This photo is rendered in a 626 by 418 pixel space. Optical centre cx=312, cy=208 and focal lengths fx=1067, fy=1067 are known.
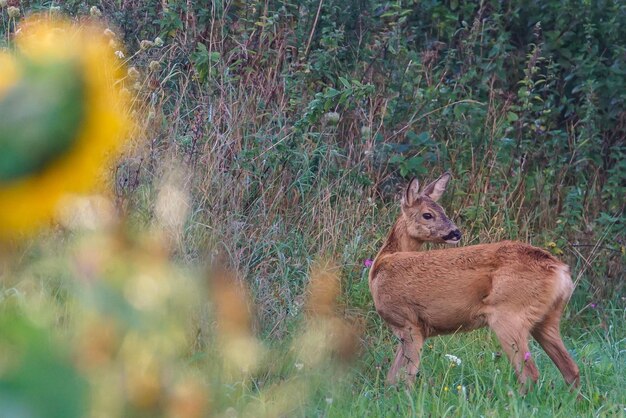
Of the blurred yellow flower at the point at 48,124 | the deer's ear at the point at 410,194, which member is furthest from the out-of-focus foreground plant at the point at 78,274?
the deer's ear at the point at 410,194

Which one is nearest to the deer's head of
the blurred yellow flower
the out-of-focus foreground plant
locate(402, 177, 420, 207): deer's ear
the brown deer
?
locate(402, 177, 420, 207): deer's ear

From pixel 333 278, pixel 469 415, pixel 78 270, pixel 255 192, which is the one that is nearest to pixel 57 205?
pixel 78 270

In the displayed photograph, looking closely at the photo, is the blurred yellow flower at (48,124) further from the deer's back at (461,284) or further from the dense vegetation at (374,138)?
the deer's back at (461,284)

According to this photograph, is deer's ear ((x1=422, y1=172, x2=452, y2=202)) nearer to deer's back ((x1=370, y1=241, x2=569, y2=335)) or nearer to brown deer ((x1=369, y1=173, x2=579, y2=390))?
brown deer ((x1=369, y1=173, x2=579, y2=390))

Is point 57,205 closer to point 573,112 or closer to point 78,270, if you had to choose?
point 78,270

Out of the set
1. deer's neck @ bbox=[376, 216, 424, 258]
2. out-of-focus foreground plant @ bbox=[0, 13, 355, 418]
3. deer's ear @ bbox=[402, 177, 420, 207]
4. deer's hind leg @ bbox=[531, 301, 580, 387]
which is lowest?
deer's neck @ bbox=[376, 216, 424, 258]

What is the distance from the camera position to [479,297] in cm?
570

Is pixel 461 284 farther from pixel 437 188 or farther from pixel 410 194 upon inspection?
pixel 437 188

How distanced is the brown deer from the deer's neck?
1.13ft

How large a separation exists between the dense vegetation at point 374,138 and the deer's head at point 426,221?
0.42 metres

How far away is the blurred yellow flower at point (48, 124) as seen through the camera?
25.2 inches

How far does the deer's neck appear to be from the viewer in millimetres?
6754

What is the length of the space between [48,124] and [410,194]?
6.32 m

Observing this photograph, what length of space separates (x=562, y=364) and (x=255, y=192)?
8.08 ft
